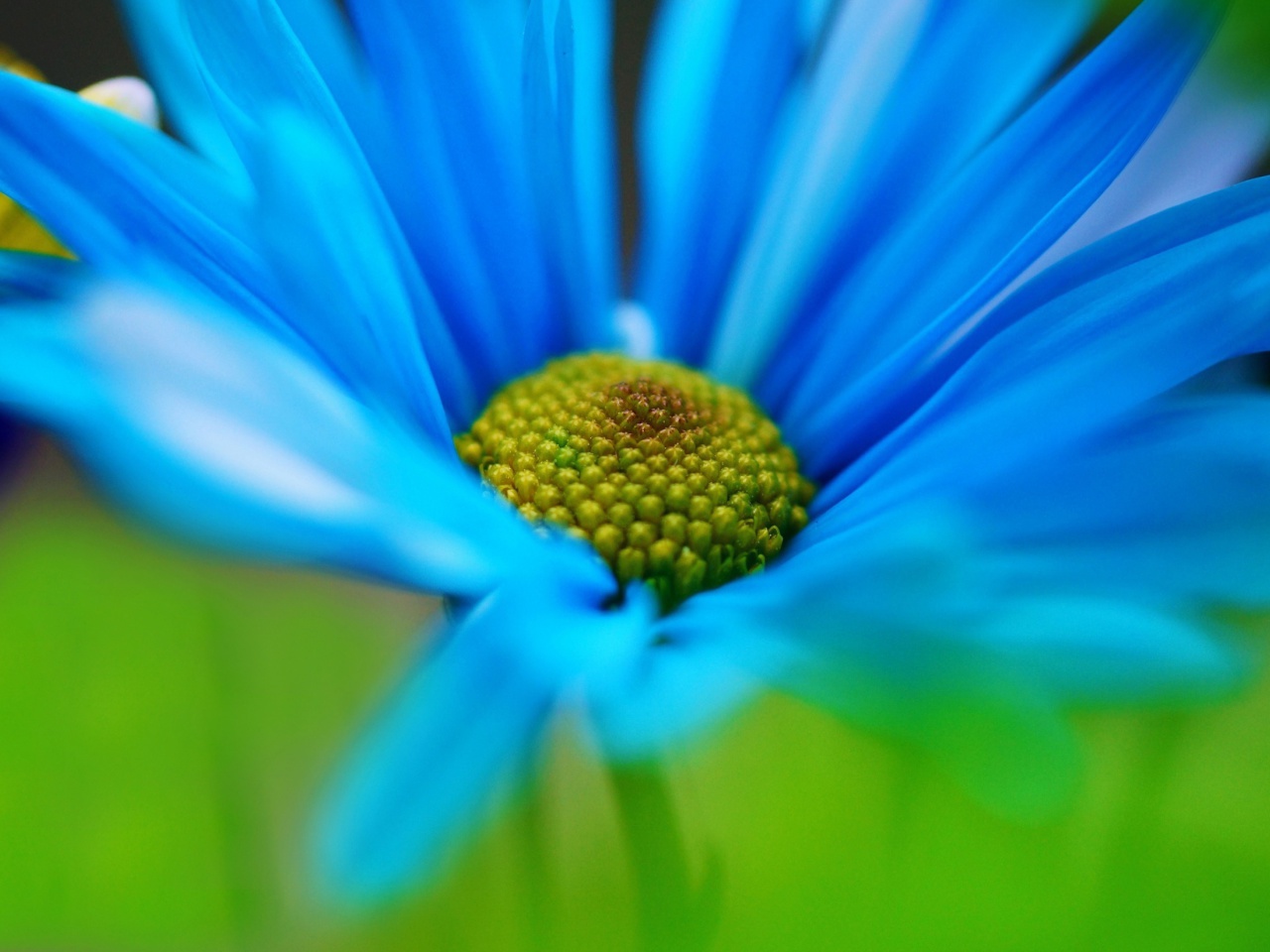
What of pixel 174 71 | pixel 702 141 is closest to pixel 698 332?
pixel 702 141

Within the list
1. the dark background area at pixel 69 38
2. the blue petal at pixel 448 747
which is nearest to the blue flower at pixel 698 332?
the blue petal at pixel 448 747

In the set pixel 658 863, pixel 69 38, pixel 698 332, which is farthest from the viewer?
pixel 69 38

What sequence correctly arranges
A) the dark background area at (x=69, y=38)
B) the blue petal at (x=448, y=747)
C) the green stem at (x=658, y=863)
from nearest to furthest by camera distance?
1. the blue petal at (x=448, y=747)
2. the green stem at (x=658, y=863)
3. the dark background area at (x=69, y=38)

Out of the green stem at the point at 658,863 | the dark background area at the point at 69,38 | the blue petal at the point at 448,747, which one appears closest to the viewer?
the blue petal at the point at 448,747

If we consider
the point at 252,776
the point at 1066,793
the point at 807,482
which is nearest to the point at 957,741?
the point at 1066,793

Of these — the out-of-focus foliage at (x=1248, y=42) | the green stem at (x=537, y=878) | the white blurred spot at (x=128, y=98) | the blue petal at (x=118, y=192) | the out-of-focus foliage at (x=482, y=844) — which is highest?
the out-of-focus foliage at (x=1248, y=42)

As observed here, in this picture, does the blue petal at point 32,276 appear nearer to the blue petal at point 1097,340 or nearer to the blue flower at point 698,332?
the blue flower at point 698,332

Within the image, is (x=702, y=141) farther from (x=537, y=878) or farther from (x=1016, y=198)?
(x=537, y=878)
